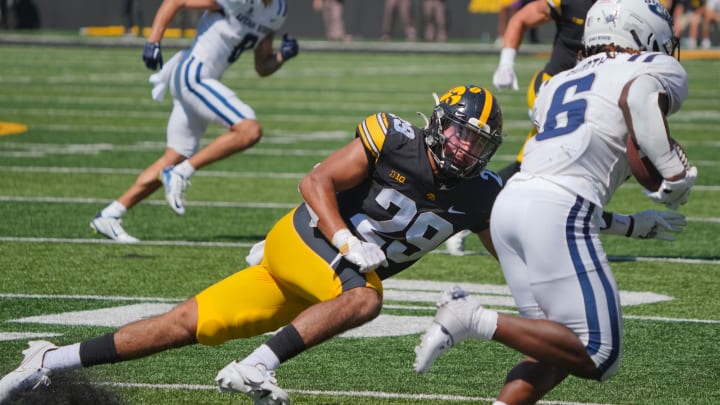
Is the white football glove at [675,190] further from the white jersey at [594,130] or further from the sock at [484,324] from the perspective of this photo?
the sock at [484,324]

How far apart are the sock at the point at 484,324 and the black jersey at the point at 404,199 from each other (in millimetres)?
763

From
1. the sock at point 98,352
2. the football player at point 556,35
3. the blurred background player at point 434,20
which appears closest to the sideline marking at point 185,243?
the football player at point 556,35

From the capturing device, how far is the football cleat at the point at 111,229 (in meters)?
8.40

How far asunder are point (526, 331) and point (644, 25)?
44.9 inches

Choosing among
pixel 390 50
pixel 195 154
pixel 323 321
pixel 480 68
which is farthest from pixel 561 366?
pixel 390 50

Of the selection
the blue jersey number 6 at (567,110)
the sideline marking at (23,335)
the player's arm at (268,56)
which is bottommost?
the player's arm at (268,56)

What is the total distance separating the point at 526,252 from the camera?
4.21 m

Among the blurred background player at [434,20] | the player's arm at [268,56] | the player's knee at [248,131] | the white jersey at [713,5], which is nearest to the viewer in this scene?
the player's knee at [248,131]

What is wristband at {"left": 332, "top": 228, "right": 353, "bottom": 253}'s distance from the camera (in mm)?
4531

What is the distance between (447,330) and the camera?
407 centimetres

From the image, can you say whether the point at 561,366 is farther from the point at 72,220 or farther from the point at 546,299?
the point at 72,220

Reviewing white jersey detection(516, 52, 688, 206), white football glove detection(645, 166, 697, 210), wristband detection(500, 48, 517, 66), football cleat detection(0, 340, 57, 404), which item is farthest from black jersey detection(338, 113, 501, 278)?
wristband detection(500, 48, 517, 66)

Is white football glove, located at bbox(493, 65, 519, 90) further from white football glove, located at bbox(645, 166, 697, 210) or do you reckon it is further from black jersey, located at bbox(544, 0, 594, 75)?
white football glove, located at bbox(645, 166, 697, 210)

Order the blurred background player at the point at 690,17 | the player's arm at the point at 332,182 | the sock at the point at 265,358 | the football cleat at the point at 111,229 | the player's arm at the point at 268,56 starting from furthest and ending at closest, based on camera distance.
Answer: the blurred background player at the point at 690,17, the player's arm at the point at 268,56, the football cleat at the point at 111,229, the player's arm at the point at 332,182, the sock at the point at 265,358
